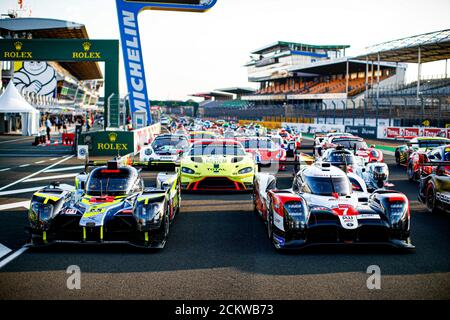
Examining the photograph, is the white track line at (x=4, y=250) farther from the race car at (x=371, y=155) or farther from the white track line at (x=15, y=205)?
the race car at (x=371, y=155)

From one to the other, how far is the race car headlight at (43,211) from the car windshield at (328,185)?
4.12 m

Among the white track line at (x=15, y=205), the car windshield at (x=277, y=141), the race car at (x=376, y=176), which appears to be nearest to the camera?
the white track line at (x=15, y=205)

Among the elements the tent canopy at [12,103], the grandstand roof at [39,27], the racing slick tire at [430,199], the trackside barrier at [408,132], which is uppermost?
the grandstand roof at [39,27]

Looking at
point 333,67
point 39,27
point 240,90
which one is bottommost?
point 333,67

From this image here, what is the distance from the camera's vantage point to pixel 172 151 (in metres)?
18.4

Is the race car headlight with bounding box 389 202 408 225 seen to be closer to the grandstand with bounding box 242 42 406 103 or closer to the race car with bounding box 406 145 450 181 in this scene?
the race car with bounding box 406 145 450 181

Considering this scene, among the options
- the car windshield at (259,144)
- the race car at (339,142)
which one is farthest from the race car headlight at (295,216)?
the race car at (339,142)

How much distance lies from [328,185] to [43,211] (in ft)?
14.7

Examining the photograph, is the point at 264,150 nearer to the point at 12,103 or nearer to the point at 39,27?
the point at 12,103

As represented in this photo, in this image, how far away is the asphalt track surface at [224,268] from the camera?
579cm

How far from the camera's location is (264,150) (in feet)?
59.9

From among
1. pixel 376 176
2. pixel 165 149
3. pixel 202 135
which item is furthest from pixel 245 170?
pixel 202 135

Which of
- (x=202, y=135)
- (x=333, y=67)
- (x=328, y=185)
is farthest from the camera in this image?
(x=333, y=67)

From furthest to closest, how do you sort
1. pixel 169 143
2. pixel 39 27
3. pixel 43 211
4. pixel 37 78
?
pixel 37 78 → pixel 39 27 → pixel 169 143 → pixel 43 211
